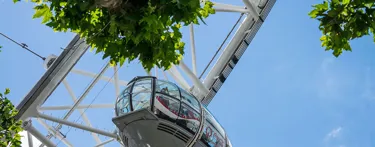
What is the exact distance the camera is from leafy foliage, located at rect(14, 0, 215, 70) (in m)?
6.03

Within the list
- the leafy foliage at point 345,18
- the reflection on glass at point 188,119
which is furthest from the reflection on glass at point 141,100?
the leafy foliage at point 345,18

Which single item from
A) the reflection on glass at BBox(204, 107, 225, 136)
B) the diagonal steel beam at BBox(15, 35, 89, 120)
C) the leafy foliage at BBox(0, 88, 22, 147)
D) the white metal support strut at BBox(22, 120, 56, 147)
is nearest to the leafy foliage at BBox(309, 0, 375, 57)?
the leafy foliage at BBox(0, 88, 22, 147)

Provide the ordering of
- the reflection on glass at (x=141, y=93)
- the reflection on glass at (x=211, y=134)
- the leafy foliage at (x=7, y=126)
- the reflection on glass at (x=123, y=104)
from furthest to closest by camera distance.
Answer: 1. the reflection on glass at (x=211, y=134)
2. the reflection on glass at (x=123, y=104)
3. the reflection on glass at (x=141, y=93)
4. the leafy foliage at (x=7, y=126)

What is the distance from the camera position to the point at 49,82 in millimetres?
15688

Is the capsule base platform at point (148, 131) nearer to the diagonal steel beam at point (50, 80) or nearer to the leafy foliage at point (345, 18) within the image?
the diagonal steel beam at point (50, 80)

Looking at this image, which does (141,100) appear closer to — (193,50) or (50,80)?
(50,80)

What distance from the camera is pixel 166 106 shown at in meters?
13.2

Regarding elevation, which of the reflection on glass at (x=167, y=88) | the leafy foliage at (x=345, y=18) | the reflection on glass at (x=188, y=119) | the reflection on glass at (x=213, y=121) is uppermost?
the reflection on glass at (x=213, y=121)

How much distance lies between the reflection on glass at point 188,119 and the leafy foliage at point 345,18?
7.18 metres

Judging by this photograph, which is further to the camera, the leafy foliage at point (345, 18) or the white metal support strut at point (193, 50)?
the white metal support strut at point (193, 50)

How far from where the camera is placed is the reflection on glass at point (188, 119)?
1330cm

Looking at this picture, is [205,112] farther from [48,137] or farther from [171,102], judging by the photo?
[48,137]

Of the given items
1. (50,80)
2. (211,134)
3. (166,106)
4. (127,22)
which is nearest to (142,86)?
(166,106)

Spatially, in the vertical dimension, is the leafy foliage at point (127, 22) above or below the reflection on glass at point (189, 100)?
below
